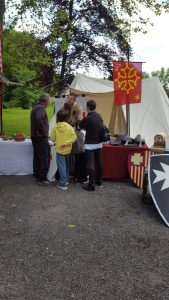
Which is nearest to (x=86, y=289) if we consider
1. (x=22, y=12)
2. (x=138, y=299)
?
(x=138, y=299)

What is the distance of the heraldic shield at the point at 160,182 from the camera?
5.20 meters

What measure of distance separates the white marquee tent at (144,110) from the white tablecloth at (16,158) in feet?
8.84

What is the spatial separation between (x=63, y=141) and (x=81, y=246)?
2566 mm

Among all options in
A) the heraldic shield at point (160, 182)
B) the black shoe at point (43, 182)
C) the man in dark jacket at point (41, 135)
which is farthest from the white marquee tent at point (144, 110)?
the heraldic shield at point (160, 182)

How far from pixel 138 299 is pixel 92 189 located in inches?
135

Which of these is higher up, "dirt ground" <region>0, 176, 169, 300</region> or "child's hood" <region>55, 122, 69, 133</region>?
"child's hood" <region>55, 122, 69, 133</region>

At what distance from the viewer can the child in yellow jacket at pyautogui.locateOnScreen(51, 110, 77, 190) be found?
6.56 metres

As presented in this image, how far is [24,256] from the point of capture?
4.10 m

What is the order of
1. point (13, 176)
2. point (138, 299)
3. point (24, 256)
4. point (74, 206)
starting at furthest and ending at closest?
point (13, 176)
point (74, 206)
point (24, 256)
point (138, 299)

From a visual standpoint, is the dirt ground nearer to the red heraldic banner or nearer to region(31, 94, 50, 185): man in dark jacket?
region(31, 94, 50, 185): man in dark jacket

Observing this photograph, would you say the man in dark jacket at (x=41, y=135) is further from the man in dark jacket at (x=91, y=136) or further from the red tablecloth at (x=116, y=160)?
the red tablecloth at (x=116, y=160)

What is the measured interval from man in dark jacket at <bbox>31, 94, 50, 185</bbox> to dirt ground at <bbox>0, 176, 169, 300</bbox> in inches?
22.8

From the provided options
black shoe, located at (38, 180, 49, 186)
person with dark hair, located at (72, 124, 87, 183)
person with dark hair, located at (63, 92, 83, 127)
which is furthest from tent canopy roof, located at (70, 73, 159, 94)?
black shoe, located at (38, 180, 49, 186)

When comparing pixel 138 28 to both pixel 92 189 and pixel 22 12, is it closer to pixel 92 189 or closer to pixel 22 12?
pixel 22 12
